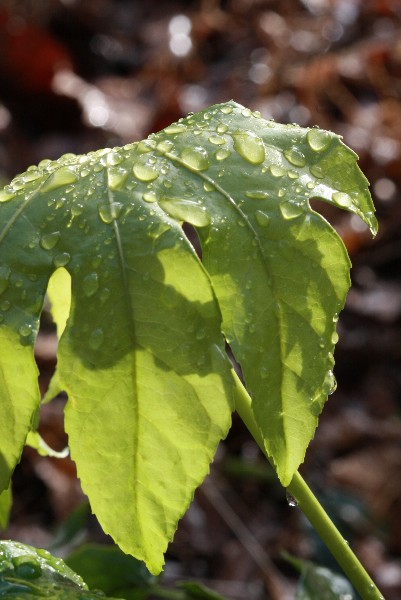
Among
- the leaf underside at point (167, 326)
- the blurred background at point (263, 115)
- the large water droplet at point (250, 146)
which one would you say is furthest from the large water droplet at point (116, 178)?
the blurred background at point (263, 115)

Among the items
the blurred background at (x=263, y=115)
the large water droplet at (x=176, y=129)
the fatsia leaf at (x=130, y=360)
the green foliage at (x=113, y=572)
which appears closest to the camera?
the fatsia leaf at (x=130, y=360)

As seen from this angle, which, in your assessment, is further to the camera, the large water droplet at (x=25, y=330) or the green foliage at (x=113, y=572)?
the green foliage at (x=113, y=572)

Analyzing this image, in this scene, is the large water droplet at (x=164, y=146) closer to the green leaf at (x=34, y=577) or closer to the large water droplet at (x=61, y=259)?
the large water droplet at (x=61, y=259)

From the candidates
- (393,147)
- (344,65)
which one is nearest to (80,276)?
(393,147)

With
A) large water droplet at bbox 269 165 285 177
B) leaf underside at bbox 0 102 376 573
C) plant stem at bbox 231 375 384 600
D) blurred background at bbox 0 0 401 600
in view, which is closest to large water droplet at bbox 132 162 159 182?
leaf underside at bbox 0 102 376 573

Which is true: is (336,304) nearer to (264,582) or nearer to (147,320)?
(147,320)

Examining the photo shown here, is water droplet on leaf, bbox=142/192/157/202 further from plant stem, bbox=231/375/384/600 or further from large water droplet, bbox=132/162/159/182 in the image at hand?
plant stem, bbox=231/375/384/600
